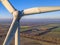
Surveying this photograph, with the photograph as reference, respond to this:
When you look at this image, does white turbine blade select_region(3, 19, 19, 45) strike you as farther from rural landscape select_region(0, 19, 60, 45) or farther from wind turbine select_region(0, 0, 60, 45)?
rural landscape select_region(0, 19, 60, 45)

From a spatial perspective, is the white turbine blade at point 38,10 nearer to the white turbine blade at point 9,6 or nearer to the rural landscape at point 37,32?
the white turbine blade at point 9,6

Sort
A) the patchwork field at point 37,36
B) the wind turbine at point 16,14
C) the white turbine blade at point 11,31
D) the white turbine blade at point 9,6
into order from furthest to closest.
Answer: the patchwork field at point 37,36
the white turbine blade at point 9,6
the white turbine blade at point 11,31
the wind turbine at point 16,14

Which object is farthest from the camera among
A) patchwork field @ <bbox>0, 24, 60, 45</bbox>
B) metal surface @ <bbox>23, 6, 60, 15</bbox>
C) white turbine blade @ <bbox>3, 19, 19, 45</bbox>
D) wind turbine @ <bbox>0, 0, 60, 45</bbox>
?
patchwork field @ <bbox>0, 24, 60, 45</bbox>

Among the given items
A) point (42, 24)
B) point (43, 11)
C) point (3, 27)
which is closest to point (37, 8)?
point (43, 11)

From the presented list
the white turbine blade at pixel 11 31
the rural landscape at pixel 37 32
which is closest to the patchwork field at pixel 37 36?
the rural landscape at pixel 37 32

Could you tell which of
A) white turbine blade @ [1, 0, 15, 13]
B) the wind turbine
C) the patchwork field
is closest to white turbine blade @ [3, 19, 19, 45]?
the wind turbine

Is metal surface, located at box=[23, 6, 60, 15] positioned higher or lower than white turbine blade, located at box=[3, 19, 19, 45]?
higher

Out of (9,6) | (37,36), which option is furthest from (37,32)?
(9,6)

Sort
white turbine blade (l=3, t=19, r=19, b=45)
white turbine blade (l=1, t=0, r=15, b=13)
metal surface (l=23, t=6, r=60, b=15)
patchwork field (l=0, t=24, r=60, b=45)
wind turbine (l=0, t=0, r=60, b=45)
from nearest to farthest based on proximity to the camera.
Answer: metal surface (l=23, t=6, r=60, b=15)
wind turbine (l=0, t=0, r=60, b=45)
white turbine blade (l=3, t=19, r=19, b=45)
white turbine blade (l=1, t=0, r=15, b=13)
patchwork field (l=0, t=24, r=60, b=45)

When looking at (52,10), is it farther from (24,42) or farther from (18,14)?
(24,42)
